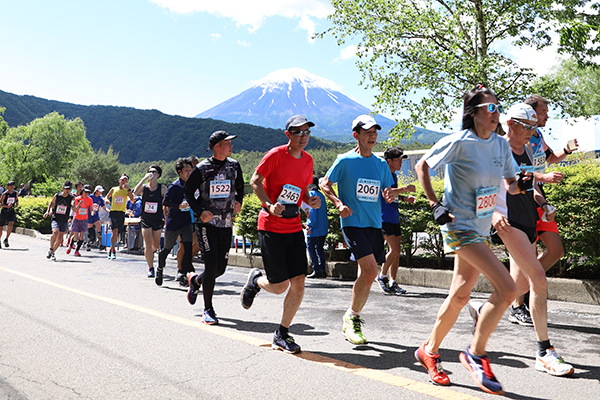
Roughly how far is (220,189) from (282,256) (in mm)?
1712

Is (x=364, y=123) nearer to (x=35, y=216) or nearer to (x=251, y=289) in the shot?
(x=251, y=289)

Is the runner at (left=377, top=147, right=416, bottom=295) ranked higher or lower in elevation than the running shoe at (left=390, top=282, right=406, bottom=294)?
higher

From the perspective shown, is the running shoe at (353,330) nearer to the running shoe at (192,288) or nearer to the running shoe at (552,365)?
the running shoe at (552,365)

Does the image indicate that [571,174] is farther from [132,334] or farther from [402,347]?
[132,334]

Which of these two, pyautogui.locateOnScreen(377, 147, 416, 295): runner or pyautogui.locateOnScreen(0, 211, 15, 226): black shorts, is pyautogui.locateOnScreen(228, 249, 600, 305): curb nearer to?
pyautogui.locateOnScreen(377, 147, 416, 295): runner

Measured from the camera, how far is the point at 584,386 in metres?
3.75

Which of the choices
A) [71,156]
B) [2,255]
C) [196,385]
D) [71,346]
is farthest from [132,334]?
[71,156]

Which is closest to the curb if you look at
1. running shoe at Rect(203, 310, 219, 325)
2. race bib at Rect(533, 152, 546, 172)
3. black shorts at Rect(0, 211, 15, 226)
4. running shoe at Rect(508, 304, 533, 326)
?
running shoe at Rect(508, 304, 533, 326)

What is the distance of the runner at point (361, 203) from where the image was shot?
16.6ft

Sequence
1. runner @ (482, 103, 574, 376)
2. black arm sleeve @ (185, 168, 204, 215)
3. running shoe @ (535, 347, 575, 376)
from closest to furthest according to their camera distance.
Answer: running shoe @ (535, 347, 575, 376), runner @ (482, 103, 574, 376), black arm sleeve @ (185, 168, 204, 215)

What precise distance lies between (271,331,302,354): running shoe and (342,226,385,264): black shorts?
93 cm

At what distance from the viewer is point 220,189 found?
6.38m

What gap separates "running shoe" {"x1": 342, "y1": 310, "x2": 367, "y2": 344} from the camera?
5.04m

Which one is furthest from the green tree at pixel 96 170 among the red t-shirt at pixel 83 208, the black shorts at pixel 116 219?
the black shorts at pixel 116 219
